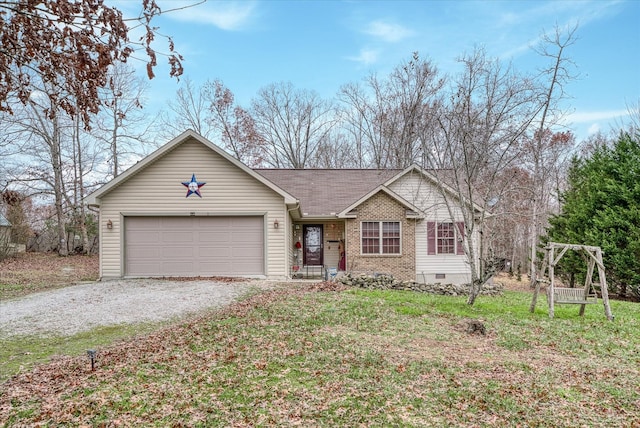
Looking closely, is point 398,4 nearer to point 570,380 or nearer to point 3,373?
point 570,380

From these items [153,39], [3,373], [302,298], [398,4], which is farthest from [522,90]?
[3,373]

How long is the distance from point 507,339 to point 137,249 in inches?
480

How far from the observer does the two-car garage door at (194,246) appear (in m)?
15.1

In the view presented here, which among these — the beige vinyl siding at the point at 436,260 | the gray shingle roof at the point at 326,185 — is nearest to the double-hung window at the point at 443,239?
the beige vinyl siding at the point at 436,260

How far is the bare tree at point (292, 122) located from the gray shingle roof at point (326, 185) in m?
12.5

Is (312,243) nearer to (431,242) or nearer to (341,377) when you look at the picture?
(431,242)

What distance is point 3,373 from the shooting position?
5.78m

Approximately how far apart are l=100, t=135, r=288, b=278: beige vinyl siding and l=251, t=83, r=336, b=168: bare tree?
19.8 metres

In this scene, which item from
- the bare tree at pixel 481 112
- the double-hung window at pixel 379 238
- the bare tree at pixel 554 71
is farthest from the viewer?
the double-hung window at pixel 379 238

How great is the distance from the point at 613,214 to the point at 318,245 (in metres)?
11.5

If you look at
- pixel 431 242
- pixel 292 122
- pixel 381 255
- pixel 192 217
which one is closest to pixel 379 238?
pixel 381 255

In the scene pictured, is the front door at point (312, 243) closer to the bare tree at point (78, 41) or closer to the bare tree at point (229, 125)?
the bare tree at point (78, 41)

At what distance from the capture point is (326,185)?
69.3 feet

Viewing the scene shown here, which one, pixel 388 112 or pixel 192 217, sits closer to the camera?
pixel 192 217
